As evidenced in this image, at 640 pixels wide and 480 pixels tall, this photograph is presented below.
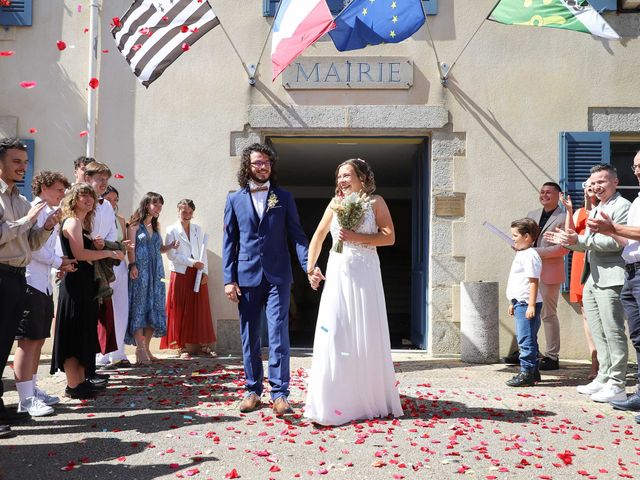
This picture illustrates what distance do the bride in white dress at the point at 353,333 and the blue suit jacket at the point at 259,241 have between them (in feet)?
0.92

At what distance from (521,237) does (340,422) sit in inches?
106

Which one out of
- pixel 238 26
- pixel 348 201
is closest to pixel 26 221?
pixel 348 201

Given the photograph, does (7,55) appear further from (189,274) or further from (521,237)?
(521,237)

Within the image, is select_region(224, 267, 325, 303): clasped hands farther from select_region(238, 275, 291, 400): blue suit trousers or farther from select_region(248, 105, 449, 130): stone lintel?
select_region(248, 105, 449, 130): stone lintel

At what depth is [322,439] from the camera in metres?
3.93

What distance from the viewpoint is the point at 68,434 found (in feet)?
13.4

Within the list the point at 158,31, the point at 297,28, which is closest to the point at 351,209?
the point at 297,28

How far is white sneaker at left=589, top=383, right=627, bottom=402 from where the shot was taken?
16.5 feet

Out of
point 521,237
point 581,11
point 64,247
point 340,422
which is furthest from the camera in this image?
point 581,11

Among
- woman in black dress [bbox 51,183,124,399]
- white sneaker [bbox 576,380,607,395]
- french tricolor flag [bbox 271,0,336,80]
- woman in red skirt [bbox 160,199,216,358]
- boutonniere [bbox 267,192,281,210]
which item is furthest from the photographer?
woman in red skirt [bbox 160,199,216,358]

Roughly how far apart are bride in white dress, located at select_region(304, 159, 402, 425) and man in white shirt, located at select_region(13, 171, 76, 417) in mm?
1986

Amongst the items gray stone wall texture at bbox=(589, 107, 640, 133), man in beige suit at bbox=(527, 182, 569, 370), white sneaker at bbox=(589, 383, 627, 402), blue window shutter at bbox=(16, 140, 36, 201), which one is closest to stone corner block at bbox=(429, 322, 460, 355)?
man in beige suit at bbox=(527, 182, 569, 370)

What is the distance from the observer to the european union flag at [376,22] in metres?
6.71

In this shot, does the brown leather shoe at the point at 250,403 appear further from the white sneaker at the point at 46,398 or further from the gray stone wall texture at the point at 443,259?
the gray stone wall texture at the point at 443,259
